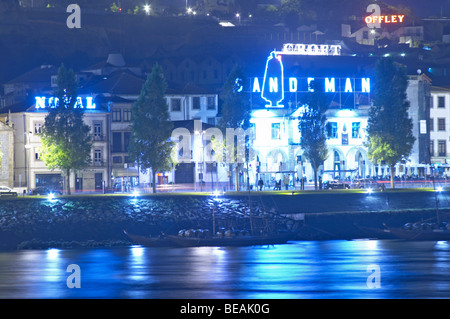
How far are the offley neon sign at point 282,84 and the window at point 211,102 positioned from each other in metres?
6.61

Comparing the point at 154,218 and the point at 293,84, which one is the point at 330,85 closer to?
the point at 293,84

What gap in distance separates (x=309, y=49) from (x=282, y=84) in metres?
37.7

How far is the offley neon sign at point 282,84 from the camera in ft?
415

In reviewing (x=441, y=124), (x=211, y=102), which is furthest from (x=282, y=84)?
(x=441, y=124)

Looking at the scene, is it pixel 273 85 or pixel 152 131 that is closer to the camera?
pixel 152 131

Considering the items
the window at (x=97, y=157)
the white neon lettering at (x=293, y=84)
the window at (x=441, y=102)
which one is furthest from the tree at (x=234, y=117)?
the window at (x=441, y=102)

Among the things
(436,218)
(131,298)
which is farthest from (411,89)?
(131,298)

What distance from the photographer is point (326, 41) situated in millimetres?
184625

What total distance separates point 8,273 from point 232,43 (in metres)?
123

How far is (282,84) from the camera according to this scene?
12656cm

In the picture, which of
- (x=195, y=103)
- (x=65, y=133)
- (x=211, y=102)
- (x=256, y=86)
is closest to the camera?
(x=65, y=133)

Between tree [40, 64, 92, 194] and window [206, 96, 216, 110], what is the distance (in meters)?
32.6

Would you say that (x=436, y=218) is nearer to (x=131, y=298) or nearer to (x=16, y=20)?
(x=131, y=298)

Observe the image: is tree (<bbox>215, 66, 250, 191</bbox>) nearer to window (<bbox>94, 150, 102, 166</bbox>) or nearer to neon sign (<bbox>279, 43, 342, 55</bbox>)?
window (<bbox>94, 150, 102, 166</bbox>)
